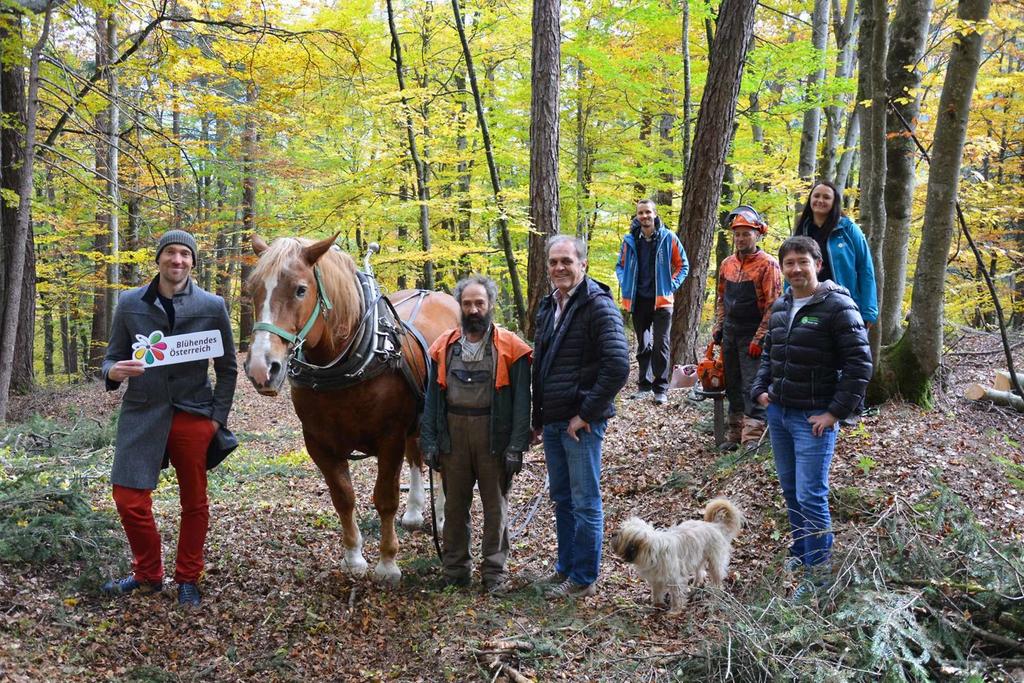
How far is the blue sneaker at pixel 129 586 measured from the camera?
13.1 ft

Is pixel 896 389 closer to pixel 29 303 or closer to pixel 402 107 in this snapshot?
pixel 402 107

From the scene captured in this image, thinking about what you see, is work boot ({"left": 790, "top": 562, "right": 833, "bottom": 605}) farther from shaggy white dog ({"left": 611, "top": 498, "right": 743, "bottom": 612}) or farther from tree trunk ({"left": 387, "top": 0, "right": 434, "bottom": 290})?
tree trunk ({"left": 387, "top": 0, "right": 434, "bottom": 290})

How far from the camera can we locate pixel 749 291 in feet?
16.9

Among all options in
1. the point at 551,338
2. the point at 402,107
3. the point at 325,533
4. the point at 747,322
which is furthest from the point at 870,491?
the point at 402,107

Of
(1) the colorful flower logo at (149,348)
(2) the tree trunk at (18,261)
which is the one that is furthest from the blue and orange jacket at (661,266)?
(2) the tree trunk at (18,261)

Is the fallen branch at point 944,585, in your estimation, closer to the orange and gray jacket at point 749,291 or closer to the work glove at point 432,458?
the orange and gray jacket at point 749,291

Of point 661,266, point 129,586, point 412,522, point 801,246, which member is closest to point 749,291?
point 801,246

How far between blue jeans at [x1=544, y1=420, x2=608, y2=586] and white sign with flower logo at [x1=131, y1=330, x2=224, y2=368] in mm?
2036

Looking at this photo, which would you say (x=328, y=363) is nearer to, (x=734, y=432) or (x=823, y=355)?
(x=823, y=355)

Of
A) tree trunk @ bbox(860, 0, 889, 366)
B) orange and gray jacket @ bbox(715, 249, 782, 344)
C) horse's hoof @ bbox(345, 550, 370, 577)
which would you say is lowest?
horse's hoof @ bbox(345, 550, 370, 577)

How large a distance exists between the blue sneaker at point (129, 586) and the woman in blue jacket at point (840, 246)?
493 centimetres

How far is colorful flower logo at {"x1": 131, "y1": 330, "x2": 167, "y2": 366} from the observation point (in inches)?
148

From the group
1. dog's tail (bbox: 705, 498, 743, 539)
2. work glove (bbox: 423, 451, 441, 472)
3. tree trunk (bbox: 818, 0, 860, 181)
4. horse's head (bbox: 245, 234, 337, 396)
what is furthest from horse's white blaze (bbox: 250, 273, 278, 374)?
tree trunk (bbox: 818, 0, 860, 181)

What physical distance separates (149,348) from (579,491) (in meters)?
2.58
